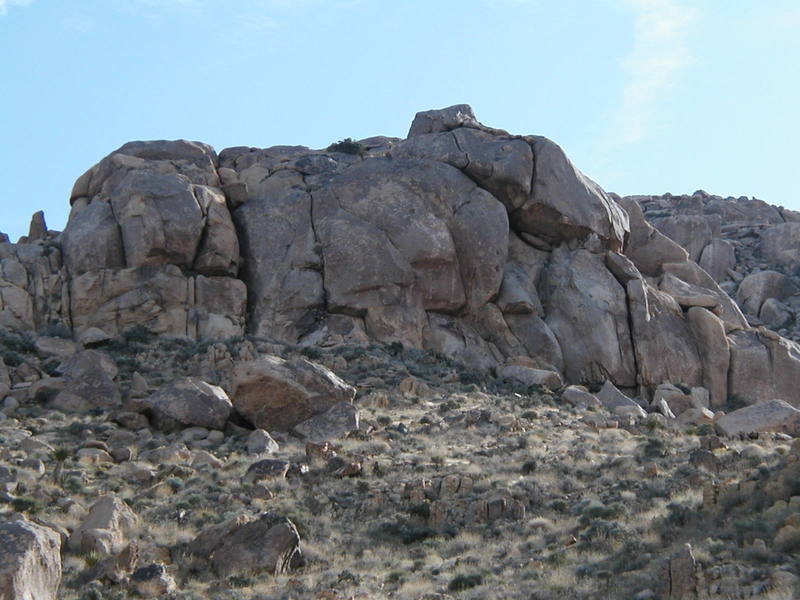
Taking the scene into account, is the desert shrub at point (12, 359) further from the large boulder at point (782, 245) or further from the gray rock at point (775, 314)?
the large boulder at point (782, 245)

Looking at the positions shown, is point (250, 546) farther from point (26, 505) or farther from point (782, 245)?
point (782, 245)

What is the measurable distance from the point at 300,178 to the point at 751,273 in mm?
35892

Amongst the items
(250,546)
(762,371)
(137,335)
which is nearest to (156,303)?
(137,335)

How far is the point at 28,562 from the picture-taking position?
1515cm

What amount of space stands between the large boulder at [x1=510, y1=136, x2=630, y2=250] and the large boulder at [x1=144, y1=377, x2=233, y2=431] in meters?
20.0

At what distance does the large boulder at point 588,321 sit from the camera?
145 ft

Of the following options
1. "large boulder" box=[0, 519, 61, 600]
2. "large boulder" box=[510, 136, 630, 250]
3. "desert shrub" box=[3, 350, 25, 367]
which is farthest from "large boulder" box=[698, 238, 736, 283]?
"large boulder" box=[0, 519, 61, 600]

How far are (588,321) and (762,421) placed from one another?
14060 millimetres

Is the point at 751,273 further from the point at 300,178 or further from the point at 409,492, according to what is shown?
the point at 409,492

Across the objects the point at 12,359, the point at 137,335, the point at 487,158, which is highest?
the point at 487,158

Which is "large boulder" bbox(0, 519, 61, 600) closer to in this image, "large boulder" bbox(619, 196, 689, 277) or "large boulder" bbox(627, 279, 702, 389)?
"large boulder" bbox(627, 279, 702, 389)

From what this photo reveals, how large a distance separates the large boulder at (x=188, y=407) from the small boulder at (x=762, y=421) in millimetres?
13853

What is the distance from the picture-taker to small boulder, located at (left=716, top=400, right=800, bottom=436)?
3097 cm

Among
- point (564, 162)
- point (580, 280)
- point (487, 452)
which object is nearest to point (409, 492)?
point (487, 452)
